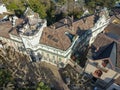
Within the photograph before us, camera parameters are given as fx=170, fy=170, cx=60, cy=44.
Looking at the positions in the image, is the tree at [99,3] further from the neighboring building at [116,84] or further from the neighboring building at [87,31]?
the neighboring building at [116,84]

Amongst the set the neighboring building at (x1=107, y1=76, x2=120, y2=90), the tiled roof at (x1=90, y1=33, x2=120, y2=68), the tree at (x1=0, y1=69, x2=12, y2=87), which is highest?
the tiled roof at (x1=90, y1=33, x2=120, y2=68)

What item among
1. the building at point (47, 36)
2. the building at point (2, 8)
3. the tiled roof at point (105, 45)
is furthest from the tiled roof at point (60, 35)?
the building at point (2, 8)

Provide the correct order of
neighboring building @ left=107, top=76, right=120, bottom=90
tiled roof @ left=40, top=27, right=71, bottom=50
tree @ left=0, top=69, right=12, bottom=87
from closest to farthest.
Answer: neighboring building @ left=107, top=76, right=120, bottom=90 → tree @ left=0, top=69, right=12, bottom=87 → tiled roof @ left=40, top=27, right=71, bottom=50

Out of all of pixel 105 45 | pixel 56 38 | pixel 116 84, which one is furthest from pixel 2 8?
pixel 116 84

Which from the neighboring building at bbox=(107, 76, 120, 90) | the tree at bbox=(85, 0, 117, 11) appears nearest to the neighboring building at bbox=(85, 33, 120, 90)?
the neighboring building at bbox=(107, 76, 120, 90)

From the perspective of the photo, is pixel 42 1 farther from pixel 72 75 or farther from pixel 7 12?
pixel 72 75

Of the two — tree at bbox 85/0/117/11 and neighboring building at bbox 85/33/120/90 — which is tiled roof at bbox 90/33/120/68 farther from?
tree at bbox 85/0/117/11
